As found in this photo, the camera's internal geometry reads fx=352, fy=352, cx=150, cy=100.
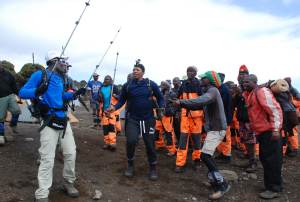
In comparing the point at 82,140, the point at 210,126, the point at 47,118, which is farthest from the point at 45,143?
the point at 82,140

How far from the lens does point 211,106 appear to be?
7.22 metres

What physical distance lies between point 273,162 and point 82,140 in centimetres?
587

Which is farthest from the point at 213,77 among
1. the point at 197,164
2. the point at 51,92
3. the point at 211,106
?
the point at 51,92

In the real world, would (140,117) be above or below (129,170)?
above

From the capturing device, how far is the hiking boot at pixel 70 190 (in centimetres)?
659

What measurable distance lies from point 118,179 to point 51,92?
106 inches

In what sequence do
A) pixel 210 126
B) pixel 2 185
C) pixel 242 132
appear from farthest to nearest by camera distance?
pixel 242 132 → pixel 210 126 → pixel 2 185

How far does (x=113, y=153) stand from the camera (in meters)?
9.80

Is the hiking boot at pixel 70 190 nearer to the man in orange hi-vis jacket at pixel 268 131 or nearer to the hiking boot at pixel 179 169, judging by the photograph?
the hiking boot at pixel 179 169

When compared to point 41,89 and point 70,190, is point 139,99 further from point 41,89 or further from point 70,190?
point 41,89

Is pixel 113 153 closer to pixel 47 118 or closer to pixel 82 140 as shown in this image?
pixel 82 140

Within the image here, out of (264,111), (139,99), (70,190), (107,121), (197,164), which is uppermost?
(139,99)

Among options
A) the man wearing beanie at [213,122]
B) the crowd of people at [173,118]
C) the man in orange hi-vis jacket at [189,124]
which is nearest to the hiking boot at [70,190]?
the crowd of people at [173,118]

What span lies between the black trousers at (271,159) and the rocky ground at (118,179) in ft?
1.15
